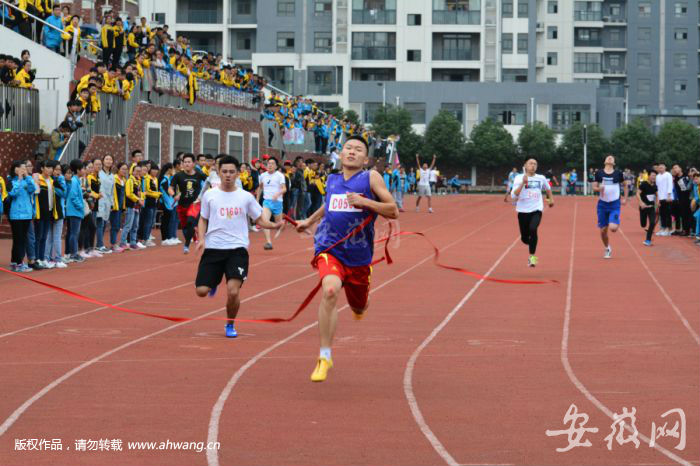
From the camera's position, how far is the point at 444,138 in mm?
85438

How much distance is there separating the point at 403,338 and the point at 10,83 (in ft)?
50.9

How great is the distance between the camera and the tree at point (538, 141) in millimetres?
86125

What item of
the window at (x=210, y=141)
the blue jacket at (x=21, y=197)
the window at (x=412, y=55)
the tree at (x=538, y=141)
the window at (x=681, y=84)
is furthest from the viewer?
the window at (x=681, y=84)

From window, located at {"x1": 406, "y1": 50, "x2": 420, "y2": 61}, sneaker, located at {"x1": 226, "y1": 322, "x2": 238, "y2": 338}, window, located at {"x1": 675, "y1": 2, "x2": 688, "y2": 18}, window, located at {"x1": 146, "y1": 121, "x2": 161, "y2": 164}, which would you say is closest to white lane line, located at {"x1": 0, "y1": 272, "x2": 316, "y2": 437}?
sneaker, located at {"x1": 226, "y1": 322, "x2": 238, "y2": 338}

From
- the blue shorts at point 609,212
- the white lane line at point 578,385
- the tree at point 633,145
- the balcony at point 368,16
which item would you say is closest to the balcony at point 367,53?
the balcony at point 368,16

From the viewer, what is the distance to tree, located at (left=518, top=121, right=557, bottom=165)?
86.1m

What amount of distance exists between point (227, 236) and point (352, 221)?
2.52 meters

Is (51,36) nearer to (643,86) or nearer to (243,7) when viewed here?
(243,7)

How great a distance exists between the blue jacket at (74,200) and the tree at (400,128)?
64923 mm

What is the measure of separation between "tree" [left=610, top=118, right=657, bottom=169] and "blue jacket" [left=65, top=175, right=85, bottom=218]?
2815 inches

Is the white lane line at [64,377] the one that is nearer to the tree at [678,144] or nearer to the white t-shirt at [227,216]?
the white t-shirt at [227,216]

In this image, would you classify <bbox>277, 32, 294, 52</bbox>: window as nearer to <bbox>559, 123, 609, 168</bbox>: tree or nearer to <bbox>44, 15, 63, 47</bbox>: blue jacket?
<bbox>559, 123, 609, 168</bbox>: tree

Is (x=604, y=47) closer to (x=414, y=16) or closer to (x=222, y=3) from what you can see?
(x=414, y=16)

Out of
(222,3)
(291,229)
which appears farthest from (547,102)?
(291,229)
